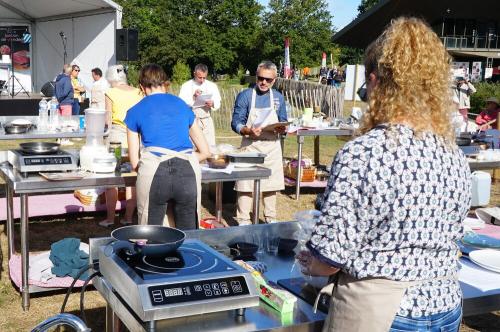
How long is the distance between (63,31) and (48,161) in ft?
45.9

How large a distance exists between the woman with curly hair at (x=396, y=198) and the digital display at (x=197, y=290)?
24 cm

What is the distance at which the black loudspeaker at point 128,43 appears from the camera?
11789mm

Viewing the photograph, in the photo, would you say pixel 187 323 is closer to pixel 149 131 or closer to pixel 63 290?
pixel 149 131

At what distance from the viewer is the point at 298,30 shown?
55.6m

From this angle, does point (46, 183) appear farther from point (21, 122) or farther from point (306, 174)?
point (306, 174)

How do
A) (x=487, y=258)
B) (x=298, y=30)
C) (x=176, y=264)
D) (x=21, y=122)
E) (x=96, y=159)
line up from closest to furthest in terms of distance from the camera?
(x=176, y=264)
(x=487, y=258)
(x=96, y=159)
(x=21, y=122)
(x=298, y=30)

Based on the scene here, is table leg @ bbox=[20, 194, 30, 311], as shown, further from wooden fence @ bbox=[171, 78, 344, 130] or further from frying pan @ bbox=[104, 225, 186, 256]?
wooden fence @ bbox=[171, 78, 344, 130]

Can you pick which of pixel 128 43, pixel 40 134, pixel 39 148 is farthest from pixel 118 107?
pixel 128 43

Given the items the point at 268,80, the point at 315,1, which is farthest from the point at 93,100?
the point at 315,1

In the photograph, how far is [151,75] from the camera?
3.60 m

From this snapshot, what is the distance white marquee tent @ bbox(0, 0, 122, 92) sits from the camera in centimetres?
1362

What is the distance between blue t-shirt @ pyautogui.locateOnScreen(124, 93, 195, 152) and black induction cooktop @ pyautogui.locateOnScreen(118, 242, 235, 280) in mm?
1750

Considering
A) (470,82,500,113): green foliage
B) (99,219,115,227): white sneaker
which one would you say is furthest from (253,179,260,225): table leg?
(470,82,500,113): green foliage

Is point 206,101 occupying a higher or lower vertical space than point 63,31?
lower
